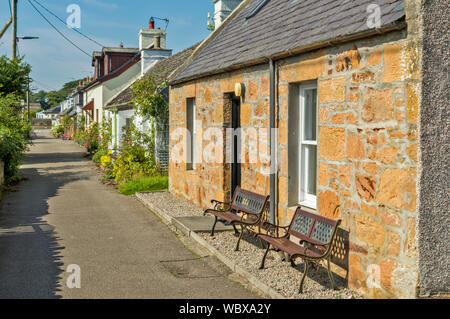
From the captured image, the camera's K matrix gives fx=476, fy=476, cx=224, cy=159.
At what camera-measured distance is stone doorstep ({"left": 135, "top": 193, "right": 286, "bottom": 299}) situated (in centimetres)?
Result: 562

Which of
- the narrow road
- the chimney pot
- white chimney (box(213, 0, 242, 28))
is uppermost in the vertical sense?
the chimney pot

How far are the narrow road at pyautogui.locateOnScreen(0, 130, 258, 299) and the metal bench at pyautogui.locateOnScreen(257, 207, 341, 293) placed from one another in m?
0.74

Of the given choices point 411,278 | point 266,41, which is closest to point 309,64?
point 266,41

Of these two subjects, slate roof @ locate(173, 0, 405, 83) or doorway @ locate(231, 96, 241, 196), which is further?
doorway @ locate(231, 96, 241, 196)

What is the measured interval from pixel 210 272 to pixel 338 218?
6.45 ft

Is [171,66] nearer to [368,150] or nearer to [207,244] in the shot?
[207,244]

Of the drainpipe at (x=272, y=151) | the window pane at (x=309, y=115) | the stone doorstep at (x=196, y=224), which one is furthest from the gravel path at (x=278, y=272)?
the window pane at (x=309, y=115)

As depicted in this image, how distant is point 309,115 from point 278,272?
87.3 inches

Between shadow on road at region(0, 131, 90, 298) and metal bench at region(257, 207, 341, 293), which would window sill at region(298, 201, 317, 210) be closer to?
metal bench at region(257, 207, 341, 293)

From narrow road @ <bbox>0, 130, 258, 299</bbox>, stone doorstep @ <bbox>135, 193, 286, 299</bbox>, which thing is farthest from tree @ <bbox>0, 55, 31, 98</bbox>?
stone doorstep @ <bbox>135, 193, 286, 299</bbox>

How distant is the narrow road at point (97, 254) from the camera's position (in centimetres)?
579

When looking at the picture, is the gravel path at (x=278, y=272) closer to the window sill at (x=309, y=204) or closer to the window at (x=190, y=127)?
the window sill at (x=309, y=204)

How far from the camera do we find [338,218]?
5.69m

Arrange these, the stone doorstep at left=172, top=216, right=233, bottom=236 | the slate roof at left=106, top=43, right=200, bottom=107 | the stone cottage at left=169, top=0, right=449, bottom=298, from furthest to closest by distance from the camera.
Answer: the slate roof at left=106, top=43, right=200, bottom=107 < the stone doorstep at left=172, top=216, right=233, bottom=236 < the stone cottage at left=169, top=0, right=449, bottom=298
